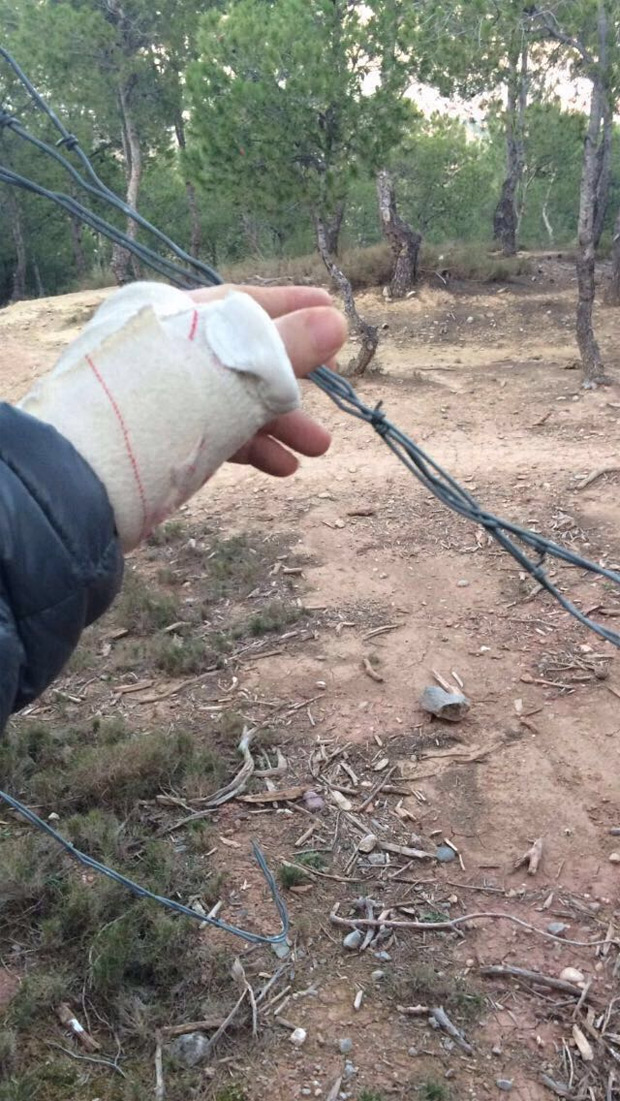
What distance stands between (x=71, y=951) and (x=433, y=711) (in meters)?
1.62

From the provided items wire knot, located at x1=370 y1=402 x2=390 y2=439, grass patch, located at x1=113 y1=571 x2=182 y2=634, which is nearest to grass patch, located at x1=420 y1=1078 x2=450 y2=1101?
wire knot, located at x1=370 y1=402 x2=390 y2=439

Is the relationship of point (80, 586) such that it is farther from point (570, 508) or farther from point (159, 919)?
point (570, 508)

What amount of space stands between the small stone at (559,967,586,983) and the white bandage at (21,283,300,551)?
2045 millimetres

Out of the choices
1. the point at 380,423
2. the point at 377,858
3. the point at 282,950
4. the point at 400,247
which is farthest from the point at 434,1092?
the point at 400,247

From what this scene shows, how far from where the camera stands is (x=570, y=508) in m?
5.21

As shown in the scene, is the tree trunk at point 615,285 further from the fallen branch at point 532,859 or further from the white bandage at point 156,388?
the white bandage at point 156,388

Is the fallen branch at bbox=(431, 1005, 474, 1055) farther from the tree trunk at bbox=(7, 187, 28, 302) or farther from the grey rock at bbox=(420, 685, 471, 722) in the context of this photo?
the tree trunk at bbox=(7, 187, 28, 302)

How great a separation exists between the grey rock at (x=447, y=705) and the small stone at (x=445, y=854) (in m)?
0.66

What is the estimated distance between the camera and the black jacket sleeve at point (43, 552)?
78cm

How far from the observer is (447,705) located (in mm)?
3424

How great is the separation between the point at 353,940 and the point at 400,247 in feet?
32.6

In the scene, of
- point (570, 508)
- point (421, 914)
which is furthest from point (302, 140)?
point (421, 914)

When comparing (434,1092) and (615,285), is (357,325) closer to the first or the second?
(615,285)

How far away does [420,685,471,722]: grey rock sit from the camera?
11.2 feet
